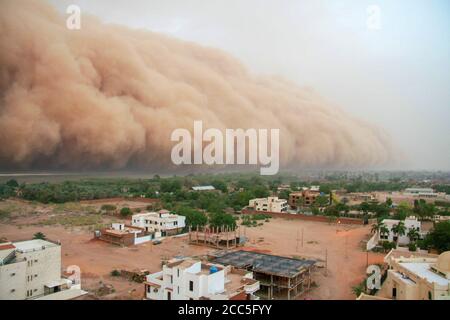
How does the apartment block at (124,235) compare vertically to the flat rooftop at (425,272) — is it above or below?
below

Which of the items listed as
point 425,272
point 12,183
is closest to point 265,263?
point 425,272

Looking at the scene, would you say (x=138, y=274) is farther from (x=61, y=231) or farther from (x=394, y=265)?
(x=61, y=231)

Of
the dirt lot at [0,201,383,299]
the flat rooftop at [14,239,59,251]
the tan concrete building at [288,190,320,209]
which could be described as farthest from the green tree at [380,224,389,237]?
the flat rooftop at [14,239,59,251]

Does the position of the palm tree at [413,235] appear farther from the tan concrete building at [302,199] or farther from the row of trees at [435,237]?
the tan concrete building at [302,199]

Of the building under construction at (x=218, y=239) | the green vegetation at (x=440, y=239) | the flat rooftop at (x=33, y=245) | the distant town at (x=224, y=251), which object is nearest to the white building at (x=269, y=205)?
the distant town at (x=224, y=251)
